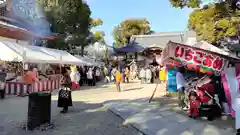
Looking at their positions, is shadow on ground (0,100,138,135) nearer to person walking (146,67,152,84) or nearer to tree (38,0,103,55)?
person walking (146,67,152,84)

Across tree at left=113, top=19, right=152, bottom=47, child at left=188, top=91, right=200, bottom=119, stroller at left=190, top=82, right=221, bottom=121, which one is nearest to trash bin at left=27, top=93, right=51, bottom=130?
child at left=188, top=91, right=200, bottom=119

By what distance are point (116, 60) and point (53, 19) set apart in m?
16.8

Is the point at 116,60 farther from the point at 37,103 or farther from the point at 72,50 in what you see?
the point at 37,103

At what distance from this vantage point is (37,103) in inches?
276

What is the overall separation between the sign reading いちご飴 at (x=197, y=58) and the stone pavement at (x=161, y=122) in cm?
160

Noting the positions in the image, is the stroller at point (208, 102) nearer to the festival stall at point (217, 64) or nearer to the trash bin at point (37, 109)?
the festival stall at point (217, 64)

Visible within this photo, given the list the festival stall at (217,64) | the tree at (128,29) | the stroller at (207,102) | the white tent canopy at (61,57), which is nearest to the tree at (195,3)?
the festival stall at (217,64)

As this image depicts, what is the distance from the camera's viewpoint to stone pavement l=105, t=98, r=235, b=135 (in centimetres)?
693

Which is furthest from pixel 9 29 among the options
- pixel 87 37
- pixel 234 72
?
pixel 234 72

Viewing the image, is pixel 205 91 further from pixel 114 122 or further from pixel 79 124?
pixel 79 124

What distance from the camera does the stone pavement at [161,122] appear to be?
6926mm

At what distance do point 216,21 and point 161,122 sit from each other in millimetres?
5049

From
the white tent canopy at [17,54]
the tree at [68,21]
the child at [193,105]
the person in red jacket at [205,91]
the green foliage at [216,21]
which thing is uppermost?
the tree at [68,21]

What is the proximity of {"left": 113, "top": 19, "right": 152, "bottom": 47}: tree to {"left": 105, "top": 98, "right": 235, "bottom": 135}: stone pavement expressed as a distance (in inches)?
1730
